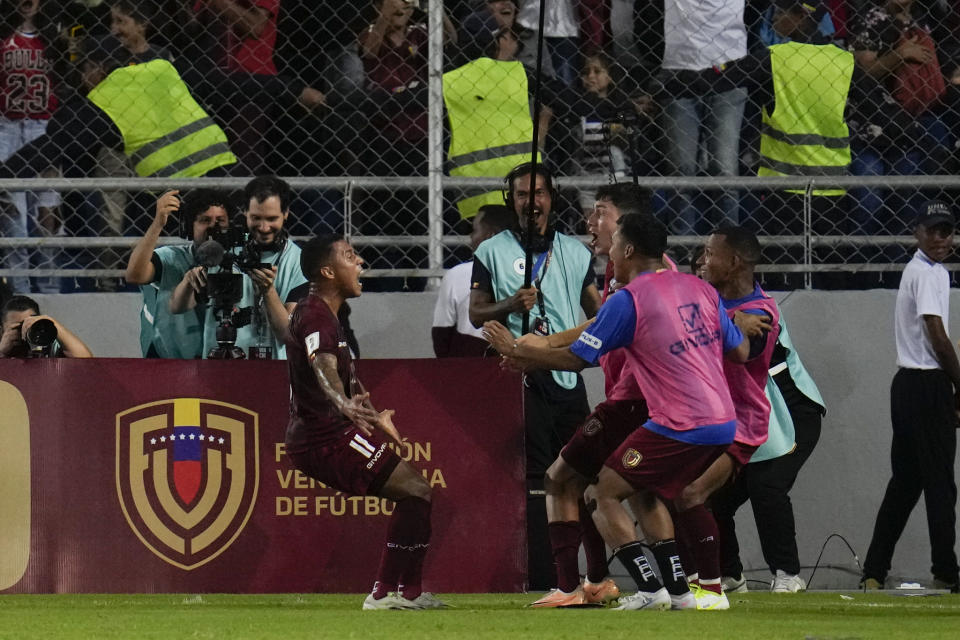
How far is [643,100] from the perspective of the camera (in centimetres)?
964

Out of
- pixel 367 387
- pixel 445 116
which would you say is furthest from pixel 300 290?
pixel 445 116

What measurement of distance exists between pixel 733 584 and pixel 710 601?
1.87 meters

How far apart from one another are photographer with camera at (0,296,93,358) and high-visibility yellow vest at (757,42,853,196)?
13.7ft

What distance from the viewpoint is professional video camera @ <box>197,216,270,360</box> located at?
785 cm

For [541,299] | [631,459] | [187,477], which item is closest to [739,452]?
[631,459]

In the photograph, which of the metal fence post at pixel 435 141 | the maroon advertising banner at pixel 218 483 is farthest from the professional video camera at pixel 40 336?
the metal fence post at pixel 435 141

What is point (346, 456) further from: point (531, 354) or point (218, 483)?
point (218, 483)

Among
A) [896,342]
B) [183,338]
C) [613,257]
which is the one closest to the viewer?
[613,257]

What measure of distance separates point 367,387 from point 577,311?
1246mm

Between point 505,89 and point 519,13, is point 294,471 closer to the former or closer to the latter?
point 505,89

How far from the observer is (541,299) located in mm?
8180

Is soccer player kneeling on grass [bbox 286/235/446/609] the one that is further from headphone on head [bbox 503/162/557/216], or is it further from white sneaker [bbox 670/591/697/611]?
headphone on head [bbox 503/162/557/216]

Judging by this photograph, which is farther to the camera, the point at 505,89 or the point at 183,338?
the point at 505,89

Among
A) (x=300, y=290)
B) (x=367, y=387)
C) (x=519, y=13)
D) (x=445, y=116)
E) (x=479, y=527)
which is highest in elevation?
(x=519, y=13)
